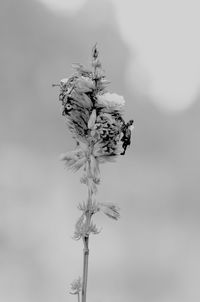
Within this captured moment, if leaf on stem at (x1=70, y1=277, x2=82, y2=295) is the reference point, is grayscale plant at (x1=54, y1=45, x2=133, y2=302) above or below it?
above

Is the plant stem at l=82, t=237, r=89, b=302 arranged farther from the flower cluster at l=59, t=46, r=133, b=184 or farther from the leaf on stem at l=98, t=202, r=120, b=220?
the flower cluster at l=59, t=46, r=133, b=184

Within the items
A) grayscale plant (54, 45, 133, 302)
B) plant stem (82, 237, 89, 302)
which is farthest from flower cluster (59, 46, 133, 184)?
plant stem (82, 237, 89, 302)

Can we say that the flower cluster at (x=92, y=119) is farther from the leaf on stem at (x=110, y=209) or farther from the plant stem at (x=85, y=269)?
the plant stem at (x=85, y=269)

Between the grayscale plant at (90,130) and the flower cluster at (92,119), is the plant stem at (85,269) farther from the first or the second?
the flower cluster at (92,119)

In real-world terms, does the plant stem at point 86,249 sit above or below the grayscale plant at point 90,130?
below

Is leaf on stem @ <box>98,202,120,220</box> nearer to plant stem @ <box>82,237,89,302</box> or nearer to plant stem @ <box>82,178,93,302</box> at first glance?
plant stem @ <box>82,178,93,302</box>

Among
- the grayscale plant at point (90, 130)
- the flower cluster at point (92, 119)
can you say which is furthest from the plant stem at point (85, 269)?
the flower cluster at point (92, 119)

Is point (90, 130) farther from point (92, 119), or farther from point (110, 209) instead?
point (110, 209)

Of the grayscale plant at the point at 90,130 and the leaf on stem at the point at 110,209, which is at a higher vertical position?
the grayscale plant at the point at 90,130

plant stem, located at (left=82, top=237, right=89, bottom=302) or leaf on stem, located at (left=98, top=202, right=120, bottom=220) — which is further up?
leaf on stem, located at (left=98, top=202, right=120, bottom=220)
